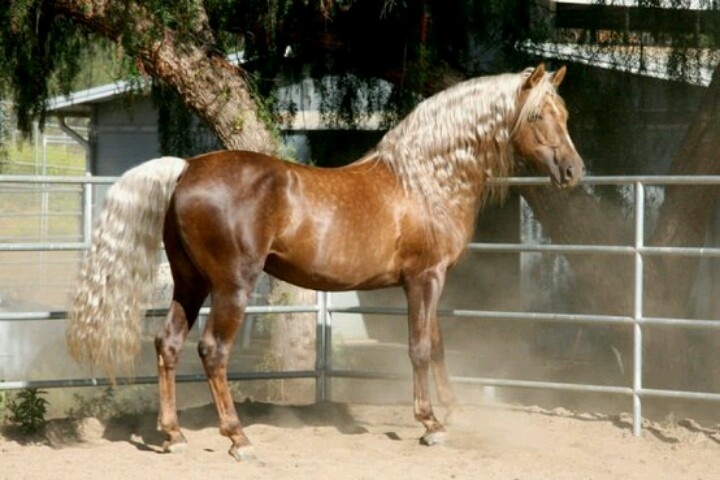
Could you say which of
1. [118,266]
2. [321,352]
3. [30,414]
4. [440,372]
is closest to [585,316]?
[440,372]

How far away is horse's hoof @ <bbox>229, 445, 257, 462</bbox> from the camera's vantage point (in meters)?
5.68

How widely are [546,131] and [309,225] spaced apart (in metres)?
1.38

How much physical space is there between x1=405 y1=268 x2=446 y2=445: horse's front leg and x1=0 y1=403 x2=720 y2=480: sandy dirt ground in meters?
0.24

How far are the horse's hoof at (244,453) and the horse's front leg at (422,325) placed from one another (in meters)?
0.93

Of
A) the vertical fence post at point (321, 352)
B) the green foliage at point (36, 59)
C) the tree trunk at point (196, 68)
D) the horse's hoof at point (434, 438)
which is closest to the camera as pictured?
the horse's hoof at point (434, 438)

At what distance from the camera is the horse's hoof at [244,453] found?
568cm

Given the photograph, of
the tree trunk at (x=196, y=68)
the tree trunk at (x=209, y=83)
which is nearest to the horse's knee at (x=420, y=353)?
the tree trunk at (x=209, y=83)

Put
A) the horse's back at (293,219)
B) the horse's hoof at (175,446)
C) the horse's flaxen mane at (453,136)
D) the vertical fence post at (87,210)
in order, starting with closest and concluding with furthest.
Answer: the horse's back at (293,219) → the horse's hoof at (175,446) → the horse's flaxen mane at (453,136) → the vertical fence post at (87,210)

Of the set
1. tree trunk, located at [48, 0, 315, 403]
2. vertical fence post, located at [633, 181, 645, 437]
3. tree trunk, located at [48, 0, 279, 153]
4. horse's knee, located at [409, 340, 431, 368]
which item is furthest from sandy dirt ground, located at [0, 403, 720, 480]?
tree trunk, located at [48, 0, 279, 153]

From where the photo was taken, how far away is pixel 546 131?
6.21 metres

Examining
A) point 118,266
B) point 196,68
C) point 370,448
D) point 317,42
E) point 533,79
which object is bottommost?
point 370,448

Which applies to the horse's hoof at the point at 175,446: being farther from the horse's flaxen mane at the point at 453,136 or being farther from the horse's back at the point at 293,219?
the horse's flaxen mane at the point at 453,136

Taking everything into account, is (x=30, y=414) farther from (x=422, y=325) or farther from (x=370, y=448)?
(x=422, y=325)

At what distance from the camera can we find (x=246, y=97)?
7578 millimetres
